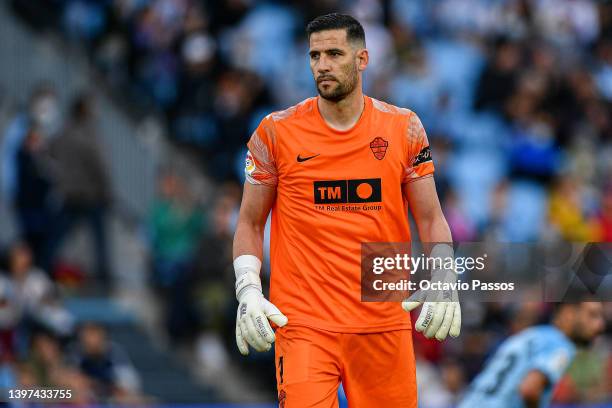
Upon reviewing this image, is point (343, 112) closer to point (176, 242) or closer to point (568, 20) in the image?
point (176, 242)

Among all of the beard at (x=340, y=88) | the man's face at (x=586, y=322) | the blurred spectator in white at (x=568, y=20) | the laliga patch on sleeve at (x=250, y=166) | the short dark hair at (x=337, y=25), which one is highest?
the blurred spectator in white at (x=568, y=20)

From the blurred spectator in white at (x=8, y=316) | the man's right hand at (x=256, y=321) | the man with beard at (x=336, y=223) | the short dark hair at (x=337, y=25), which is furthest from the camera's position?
the blurred spectator in white at (x=8, y=316)

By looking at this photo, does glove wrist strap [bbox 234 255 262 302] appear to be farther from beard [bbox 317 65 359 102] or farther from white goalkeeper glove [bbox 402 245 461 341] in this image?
beard [bbox 317 65 359 102]

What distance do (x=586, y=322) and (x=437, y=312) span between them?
6.59 feet

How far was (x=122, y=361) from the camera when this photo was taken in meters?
14.4

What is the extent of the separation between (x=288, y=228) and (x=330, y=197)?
0.32 m

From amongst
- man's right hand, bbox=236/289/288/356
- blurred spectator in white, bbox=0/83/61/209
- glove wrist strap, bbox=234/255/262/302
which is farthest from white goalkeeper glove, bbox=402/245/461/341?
blurred spectator in white, bbox=0/83/61/209

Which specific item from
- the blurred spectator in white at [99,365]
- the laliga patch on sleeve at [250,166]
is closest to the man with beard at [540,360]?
the laliga patch on sleeve at [250,166]

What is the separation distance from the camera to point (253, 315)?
24.5 ft

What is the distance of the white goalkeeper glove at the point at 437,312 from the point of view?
7.46m

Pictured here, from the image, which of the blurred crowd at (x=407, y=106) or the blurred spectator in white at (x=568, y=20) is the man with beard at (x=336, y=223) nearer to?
the blurred crowd at (x=407, y=106)

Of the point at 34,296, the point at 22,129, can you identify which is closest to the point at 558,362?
the point at 34,296

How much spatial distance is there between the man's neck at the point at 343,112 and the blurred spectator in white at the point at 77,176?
298 inches

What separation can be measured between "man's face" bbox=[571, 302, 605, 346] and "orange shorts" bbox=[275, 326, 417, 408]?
1.81m
